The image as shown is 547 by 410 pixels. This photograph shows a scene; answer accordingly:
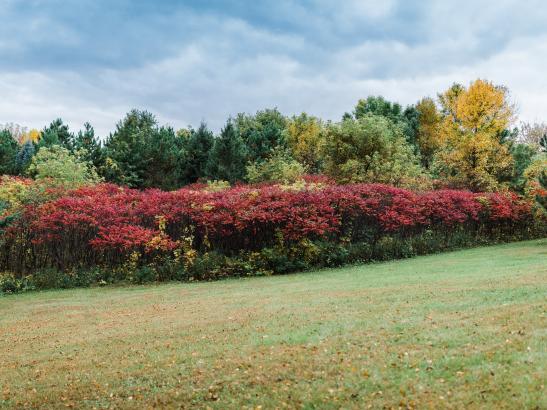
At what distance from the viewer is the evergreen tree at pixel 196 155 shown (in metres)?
31.8

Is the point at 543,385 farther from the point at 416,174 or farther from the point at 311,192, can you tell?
the point at 416,174

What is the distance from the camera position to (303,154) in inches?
1459

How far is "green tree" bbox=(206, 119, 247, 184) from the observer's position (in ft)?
96.0

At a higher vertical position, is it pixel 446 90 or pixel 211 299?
pixel 446 90

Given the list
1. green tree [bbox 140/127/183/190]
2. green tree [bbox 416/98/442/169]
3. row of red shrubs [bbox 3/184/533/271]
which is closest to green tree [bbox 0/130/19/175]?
A: green tree [bbox 140/127/183/190]

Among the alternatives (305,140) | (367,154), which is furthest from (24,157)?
(367,154)

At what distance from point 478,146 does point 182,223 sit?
1630 cm

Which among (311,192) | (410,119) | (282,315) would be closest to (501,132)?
(410,119)

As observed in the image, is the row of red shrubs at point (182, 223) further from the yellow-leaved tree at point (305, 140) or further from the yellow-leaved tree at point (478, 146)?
the yellow-leaved tree at point (305, 140)

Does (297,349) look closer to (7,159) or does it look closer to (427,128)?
(7,159)

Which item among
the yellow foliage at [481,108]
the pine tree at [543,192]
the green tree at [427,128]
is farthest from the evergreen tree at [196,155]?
the green tree at [427,128]

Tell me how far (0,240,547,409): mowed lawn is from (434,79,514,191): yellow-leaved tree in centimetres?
1577

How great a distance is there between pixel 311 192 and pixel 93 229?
599 centimetres

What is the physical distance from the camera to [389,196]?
16438mm
